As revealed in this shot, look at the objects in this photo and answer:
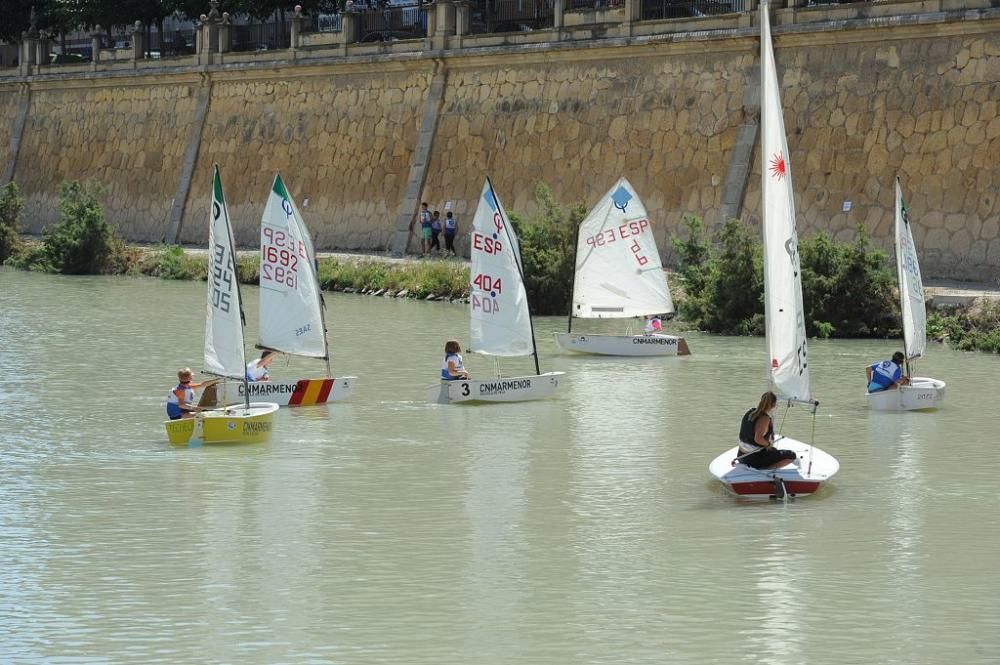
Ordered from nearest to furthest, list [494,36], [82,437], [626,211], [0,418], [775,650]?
[775,650], [82,437], [0,418], [626,211], [494,36]

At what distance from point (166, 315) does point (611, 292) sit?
33.2ft

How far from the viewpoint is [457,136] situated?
1689 inches

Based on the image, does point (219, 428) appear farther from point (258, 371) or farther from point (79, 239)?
point (79, 239)

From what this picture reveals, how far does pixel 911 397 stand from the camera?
22.0 m

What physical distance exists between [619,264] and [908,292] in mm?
7237

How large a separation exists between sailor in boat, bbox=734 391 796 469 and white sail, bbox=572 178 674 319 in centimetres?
1332

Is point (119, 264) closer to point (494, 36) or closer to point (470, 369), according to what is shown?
point (494, 36)

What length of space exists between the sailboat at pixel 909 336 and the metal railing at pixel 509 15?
19.7 m

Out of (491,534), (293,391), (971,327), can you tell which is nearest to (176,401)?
(293,391)

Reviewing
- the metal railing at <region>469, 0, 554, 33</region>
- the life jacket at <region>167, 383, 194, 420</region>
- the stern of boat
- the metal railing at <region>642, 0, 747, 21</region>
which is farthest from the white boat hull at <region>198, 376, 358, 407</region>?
the metal railing at <region>469, 0, 554, 33</region>

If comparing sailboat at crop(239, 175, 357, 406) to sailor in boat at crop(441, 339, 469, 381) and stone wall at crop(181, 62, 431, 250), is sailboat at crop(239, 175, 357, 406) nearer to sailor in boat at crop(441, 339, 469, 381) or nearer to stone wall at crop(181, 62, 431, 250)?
sailor in boat at crop(441, 339, 469, 381)

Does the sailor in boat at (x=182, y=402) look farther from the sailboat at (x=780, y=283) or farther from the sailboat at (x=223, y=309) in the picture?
the sailboat at (x=780, y=283)

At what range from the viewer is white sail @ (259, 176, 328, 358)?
23.2 m

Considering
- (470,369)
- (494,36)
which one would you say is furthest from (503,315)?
(494,36)
